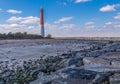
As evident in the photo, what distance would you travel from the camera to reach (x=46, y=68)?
575 cm

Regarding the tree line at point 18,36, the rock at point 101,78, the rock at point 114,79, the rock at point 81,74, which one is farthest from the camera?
the tree line at point 18,36

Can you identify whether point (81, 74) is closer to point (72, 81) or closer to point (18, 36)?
point (72, 81)

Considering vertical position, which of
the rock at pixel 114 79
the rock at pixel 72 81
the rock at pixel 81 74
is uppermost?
the rock at pixel 114 79

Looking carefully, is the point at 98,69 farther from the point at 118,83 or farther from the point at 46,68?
the point at 46,68

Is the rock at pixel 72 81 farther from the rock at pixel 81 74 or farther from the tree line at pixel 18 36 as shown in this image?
the tree line at pixel 18 36

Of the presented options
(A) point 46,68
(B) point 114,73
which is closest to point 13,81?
(A) point 46,68

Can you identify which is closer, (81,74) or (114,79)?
(114,79)

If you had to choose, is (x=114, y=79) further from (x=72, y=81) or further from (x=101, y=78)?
(x=72, y=81)

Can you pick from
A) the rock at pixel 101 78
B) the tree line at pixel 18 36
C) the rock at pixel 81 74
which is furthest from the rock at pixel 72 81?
the tree line at pixel 18 36

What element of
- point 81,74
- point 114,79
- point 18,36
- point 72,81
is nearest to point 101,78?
point 114,79

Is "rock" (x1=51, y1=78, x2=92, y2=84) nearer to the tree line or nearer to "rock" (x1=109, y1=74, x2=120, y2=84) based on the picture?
"rock" (x1=109, y1=74, x2=120, y2=84)

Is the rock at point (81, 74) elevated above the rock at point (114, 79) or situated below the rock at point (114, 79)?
below

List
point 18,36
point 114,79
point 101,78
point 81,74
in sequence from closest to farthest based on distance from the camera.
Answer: point 114,79, point 101,78, point 81,74, point 18,36

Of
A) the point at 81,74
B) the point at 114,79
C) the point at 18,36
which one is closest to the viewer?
the point at 114,79
